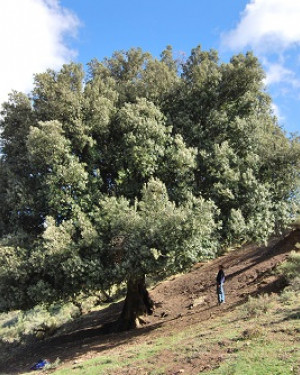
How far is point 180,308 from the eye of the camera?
16.2 metres

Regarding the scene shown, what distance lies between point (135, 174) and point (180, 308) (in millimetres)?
6824

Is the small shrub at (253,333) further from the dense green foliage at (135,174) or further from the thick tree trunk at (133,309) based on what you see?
the thick tree trunk at (133,309)

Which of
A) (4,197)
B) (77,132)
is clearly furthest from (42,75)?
(4,197)

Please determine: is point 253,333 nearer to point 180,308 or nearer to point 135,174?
point 135,174

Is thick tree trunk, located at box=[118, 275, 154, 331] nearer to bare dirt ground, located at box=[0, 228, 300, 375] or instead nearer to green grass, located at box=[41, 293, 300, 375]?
bare dirt ground, located at box=[0, 228, 300, 375]

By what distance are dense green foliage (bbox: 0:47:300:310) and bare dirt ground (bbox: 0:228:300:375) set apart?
234cm

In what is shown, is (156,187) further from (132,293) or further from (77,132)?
(132,293)

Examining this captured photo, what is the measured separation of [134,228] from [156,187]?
1.39m

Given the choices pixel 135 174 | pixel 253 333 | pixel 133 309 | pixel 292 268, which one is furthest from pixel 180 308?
pixel 253 333

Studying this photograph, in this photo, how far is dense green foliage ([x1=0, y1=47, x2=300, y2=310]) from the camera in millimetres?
11016

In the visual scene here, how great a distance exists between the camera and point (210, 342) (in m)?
9.29

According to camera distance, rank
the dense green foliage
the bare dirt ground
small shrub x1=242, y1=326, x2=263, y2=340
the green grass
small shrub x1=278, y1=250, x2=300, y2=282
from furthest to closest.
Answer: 1. small shrub x1=278, y1=250, x2=300, y2=282
2. the bare dirt ground
3. the dense green foliage
4. small shrub x1=242, y1=326, x2=263, y2=340
5. the green grass

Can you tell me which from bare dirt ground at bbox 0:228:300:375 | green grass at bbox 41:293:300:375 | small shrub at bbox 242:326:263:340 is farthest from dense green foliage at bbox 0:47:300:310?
small shrub at bbox 242:326:263:340

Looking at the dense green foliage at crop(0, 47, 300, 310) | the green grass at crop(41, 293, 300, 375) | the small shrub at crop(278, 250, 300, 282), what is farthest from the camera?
the small shrub at crop(278, 250, 300, 282)
